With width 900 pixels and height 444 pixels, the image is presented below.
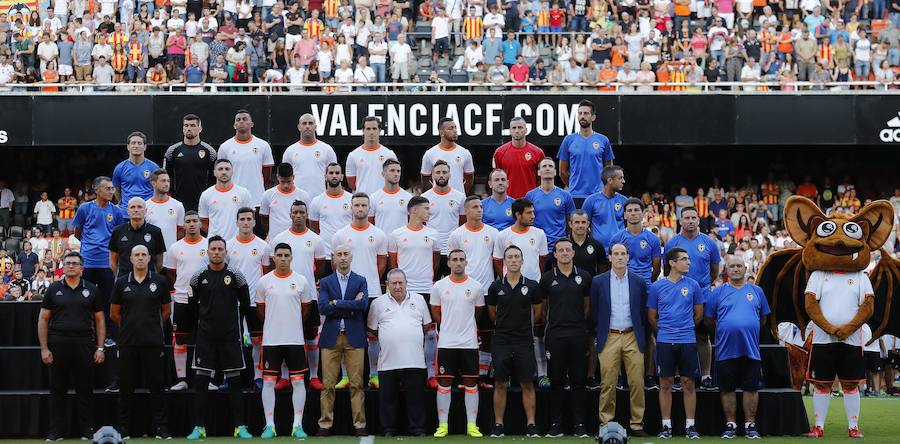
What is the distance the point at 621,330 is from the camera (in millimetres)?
11766

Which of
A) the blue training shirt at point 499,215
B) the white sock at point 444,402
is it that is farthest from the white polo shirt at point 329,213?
the white sock at point 444,402

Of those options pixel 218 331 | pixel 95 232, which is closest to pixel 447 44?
pixel 95 232

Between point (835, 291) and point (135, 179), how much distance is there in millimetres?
6593

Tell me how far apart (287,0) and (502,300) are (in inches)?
578

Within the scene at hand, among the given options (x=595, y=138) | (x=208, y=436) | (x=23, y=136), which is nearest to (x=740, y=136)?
(x=595, y=138)

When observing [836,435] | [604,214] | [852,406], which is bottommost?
[836,435]

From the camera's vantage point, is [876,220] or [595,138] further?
[595,138]

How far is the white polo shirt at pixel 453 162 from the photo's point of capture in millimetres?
13375

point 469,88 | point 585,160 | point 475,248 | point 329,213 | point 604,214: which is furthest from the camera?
point 469,88

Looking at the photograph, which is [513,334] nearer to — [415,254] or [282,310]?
[415,254]

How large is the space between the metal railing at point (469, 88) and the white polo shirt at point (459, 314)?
11008 millimetres

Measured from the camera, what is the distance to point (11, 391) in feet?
40.8

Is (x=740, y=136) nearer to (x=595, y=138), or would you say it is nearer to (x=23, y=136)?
(x=595, y=138)

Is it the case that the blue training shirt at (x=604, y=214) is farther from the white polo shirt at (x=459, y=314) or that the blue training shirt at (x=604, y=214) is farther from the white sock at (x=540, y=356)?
the white polo shirt at (x=459, y=314)
